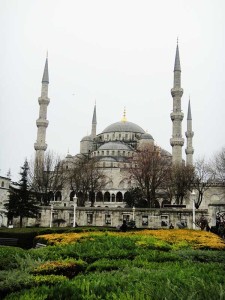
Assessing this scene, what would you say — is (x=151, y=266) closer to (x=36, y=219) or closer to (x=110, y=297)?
(x=110, y=297)

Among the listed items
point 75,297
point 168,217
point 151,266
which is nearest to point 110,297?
point 75,297

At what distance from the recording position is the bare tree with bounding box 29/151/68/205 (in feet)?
141

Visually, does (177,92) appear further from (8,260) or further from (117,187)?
(8,260)

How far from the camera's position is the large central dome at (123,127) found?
81.2 m

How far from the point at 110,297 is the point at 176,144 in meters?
47.2

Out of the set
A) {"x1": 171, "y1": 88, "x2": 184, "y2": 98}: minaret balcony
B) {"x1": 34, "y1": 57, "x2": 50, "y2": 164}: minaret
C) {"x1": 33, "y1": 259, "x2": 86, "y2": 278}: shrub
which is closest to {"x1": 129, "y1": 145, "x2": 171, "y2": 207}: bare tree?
A: {"x1": 171, "y1": 88, "x2": 184, "y2": 98}: minaret balcony

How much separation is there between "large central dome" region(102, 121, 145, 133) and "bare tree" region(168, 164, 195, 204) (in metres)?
38.2

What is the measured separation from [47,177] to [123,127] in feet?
131

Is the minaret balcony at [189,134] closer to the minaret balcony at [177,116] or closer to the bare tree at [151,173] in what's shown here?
the minaret balcony at [177,116]

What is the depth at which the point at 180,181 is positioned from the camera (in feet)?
138

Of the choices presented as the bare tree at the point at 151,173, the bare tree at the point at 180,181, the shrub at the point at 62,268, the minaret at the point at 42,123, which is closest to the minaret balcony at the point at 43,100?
the minaret at the point at 42,123

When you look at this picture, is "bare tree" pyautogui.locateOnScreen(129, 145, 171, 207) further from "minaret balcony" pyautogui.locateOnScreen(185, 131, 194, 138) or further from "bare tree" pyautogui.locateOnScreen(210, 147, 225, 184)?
"minaret balcony" pyautogui.locateOnScreen(185, 131, 194, 138)

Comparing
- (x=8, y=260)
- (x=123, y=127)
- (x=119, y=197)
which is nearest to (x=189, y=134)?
(x=119, y=197)

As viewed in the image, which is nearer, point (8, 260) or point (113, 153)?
point (8, 260)
